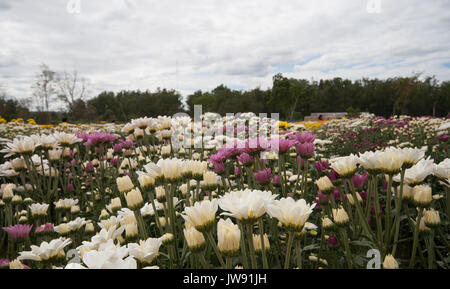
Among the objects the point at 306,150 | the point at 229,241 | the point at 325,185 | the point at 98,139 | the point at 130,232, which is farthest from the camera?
the point at 98,139

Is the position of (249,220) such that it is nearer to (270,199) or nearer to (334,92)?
Answer: (270,199)

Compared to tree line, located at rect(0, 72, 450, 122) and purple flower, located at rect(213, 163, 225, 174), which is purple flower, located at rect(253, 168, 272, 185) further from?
tree line, located at rect(0, 72, 450, 122)

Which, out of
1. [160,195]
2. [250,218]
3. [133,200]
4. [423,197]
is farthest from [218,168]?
[423,197]

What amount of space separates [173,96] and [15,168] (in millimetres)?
55370

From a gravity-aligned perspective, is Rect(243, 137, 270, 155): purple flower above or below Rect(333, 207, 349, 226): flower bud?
above

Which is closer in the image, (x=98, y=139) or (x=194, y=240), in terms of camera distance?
(x=194, y=240)

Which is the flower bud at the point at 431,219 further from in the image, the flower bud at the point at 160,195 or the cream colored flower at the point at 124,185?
the cream colored flower at the point at 124,185

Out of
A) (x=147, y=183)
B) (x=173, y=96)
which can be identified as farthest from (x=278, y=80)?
(x=173, y=96)

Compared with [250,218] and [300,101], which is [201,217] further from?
[300,101]

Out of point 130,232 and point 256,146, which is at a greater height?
point 256,146

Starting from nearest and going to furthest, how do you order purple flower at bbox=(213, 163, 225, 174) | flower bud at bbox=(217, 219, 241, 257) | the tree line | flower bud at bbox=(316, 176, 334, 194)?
flower bud at bbox=(217, 219, 241, 257) → flower bud at bbox=(316, 176, 334, 194) → purple flower at bbox=(213, 163, 225, 174) → the tree line

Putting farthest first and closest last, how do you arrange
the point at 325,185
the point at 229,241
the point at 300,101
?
the point at 300,101, the point at 325,185, the point at 229,241

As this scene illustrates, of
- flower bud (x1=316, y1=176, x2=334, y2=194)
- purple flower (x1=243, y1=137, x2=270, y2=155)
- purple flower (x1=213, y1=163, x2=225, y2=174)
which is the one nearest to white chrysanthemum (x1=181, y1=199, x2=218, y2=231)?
flower bud (x1=316, y1=176, x2=334, y2=194)

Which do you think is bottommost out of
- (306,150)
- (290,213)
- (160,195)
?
(160,195)
